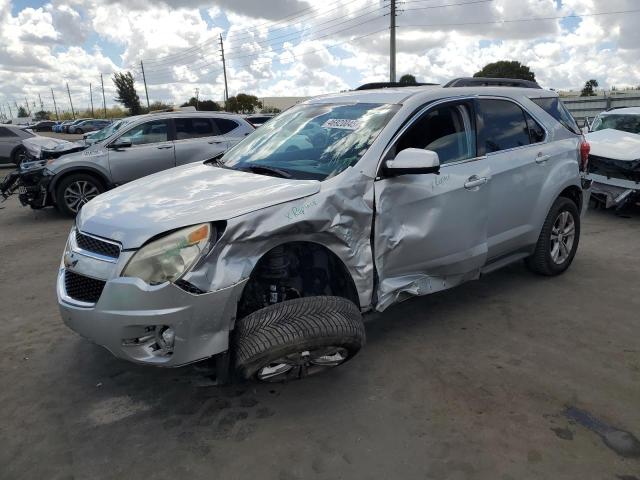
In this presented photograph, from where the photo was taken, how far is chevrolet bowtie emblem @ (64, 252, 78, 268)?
9.56ft

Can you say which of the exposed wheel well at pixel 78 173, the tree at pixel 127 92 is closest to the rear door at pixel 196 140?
the exposed wheel well at pixel 78 173

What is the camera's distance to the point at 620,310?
419 centimetres

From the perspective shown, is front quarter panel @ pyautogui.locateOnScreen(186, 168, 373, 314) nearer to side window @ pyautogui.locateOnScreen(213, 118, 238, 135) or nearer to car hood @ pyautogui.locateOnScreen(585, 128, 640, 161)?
car hood @ pyautogui.locateOnScreen(585, 128, 640, 161)

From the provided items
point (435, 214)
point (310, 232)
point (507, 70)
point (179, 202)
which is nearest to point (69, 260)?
point (179, 202)

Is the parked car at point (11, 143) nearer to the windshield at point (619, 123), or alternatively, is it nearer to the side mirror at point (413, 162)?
the windshield at point (619, 123)

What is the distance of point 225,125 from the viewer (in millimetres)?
9594

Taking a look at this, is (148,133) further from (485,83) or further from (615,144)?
(615,144)

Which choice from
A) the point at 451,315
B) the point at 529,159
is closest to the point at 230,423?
the point at 451,315

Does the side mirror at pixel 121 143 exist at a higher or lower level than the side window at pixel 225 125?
lower

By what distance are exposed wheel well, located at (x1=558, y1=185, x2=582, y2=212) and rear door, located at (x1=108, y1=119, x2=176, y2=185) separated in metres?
6.47

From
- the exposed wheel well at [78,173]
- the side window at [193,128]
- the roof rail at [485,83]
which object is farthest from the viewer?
the side window at [193,128]

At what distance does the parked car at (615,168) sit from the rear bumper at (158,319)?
6.88 meters

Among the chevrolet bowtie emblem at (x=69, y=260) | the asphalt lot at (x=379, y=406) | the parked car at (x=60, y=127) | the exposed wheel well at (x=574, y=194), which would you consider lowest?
the parked car at (x=60, y=127)

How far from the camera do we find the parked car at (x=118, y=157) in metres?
8.43
